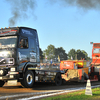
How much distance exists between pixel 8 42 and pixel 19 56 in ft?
3.32

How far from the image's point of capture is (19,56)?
1115cm

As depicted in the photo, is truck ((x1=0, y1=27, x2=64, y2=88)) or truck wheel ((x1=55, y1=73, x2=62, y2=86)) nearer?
truck ((x1=0, y1=27, x2=64, y2=88))

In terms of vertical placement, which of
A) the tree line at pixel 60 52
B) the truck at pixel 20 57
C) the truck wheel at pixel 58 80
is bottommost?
the truck wheel at pixel 58 80

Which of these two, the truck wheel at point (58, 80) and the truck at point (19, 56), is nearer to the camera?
the truck at point (19, 56)

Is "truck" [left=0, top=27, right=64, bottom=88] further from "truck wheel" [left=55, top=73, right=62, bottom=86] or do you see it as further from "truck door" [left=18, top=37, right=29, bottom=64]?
"truck wheel" [left=55, top=73, right=62, bottom=86]

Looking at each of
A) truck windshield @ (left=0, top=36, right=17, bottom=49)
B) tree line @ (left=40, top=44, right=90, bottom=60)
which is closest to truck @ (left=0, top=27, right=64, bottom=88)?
truck windshield @ (left=0, top=36, right=17, bottom=49)

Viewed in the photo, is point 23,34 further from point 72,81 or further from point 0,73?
point 72,81

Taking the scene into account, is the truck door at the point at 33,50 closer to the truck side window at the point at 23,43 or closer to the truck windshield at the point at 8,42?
the truck side window at the point at 23,43

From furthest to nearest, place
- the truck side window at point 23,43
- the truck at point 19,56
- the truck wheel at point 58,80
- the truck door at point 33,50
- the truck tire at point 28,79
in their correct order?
the truck wheel at point 58,80
the truck door at point 33,50
the truck tire at point 28,79
the truck side window at point 23,43
the truck at point 19,56

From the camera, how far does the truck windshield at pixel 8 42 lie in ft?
36.6

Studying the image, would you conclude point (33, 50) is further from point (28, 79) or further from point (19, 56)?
point (28, 79)

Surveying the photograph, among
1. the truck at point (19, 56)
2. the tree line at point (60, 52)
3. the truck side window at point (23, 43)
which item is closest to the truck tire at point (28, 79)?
the truck at point (19, 56)

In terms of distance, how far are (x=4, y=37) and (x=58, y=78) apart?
16.9ft

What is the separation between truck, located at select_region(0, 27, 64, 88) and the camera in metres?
10.9
